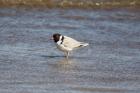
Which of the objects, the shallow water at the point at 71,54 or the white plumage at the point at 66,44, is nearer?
the shallow water at the point at 71,54

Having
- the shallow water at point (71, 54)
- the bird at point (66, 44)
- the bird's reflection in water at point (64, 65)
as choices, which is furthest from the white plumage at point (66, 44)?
the bird's reflection in water at point (64, 65)

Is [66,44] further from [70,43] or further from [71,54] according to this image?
[71,54]

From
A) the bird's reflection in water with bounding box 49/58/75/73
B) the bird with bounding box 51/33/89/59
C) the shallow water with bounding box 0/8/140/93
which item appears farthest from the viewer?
the bird with bounding box 51/33/89/59

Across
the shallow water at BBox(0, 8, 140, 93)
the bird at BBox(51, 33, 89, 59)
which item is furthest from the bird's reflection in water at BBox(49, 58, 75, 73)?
the bird at BBox(51, 33, 89, 59)

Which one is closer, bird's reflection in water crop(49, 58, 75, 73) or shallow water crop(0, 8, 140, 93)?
shallow water crop(0, 8, 140, 93)

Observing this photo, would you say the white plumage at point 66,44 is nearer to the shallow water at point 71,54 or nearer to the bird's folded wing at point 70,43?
the bird's folded wing at point 70,43

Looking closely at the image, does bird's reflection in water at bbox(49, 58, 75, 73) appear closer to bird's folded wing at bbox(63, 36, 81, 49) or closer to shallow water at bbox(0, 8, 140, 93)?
shallow water at bbox(0, 8, 140, 93)

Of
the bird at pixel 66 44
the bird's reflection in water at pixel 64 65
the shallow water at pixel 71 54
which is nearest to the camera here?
the shallow water at pixel 71 54

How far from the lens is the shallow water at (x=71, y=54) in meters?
8.63

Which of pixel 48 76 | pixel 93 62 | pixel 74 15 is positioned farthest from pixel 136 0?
pixel 48 76

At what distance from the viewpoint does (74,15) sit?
14.1 m

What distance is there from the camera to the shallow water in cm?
863

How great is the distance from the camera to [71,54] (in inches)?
435

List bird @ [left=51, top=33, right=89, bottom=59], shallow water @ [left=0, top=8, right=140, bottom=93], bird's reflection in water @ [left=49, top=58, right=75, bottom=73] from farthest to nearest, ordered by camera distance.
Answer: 1. bird @ [left=51, top=33, right=89, bottom=59]
2. bird's reflection in water @ [left=49, top=58, right=75, bottom=73]
3. shallow water @ [left=0, top=8, right=140, bottom=93]
